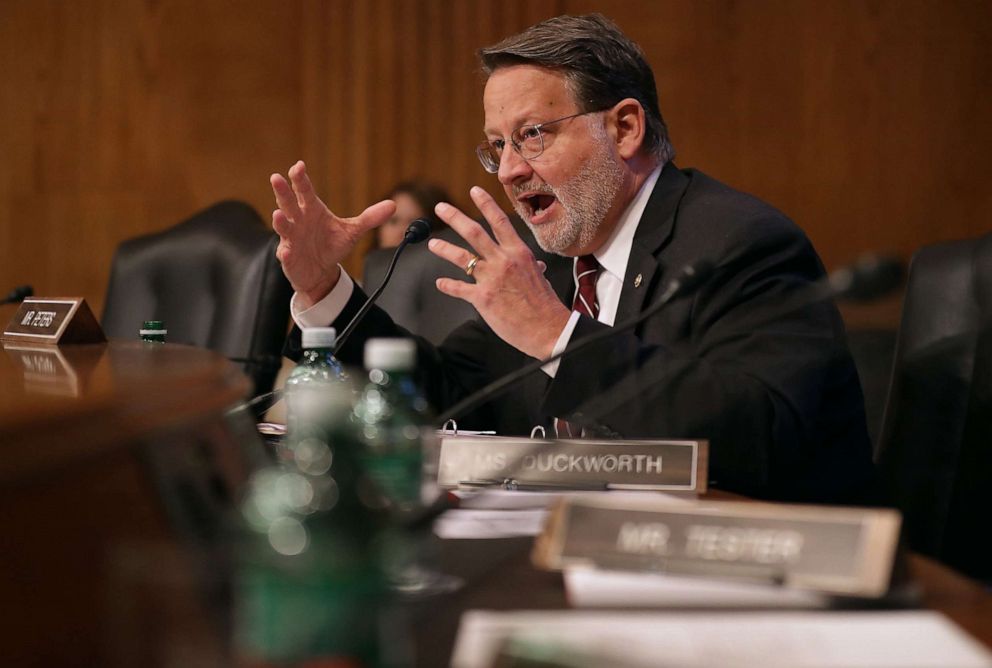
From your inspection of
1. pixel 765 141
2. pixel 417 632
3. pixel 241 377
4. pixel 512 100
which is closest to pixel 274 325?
pixel 512 100

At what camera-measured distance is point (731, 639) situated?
729 mm

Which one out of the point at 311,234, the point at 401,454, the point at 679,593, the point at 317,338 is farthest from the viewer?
the point at 311,234

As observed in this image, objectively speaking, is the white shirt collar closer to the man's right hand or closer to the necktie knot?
the necktie knot

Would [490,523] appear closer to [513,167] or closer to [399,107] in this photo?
[513,167]

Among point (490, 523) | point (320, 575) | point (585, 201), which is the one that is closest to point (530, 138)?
point (585, 201)

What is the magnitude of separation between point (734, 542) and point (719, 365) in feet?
3.30

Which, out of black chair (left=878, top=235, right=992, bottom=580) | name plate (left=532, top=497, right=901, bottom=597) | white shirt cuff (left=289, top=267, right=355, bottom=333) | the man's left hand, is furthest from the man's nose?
name plate (left=532, top=497, right=901, bottom=597)

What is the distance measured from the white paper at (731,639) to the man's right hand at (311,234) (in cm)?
131

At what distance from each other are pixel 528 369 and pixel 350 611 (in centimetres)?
75

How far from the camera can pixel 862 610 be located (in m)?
0.81

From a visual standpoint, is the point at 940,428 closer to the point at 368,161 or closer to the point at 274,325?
the point at 274,325

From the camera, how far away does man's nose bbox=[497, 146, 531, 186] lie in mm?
2295

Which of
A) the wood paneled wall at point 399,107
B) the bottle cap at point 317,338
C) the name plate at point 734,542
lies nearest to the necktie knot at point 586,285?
the bottle cap at point 317,338

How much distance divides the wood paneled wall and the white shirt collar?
2250mm
